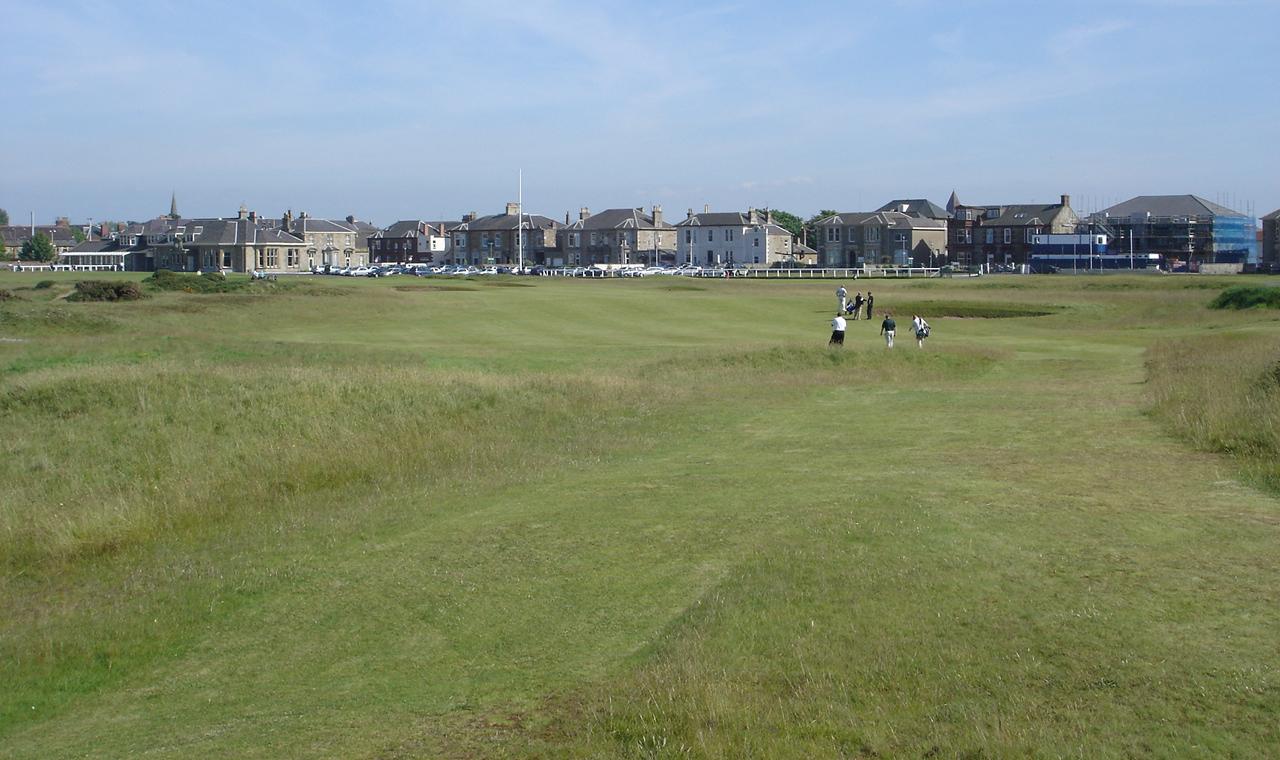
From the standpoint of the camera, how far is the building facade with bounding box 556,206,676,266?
169 metres

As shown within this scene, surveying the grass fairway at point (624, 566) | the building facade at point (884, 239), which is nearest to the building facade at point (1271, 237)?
the building facade at point (884, 239)

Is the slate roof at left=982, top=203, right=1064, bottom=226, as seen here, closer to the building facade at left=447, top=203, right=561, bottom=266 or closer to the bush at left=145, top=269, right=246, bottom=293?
the building facade at left=447, top=203, right=561, bottom=266

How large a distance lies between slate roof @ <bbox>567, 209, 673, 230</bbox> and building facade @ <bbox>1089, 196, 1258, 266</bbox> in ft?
188

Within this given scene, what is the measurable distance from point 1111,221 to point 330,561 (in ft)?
458

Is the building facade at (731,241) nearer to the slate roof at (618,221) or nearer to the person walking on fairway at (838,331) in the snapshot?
the slate roof at (618,221)

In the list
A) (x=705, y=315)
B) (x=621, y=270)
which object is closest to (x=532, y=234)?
(x=621, y=270)

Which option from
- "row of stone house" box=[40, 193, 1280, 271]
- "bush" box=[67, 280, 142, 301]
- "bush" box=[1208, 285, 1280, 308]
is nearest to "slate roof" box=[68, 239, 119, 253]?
"row of stone house" box=[40, 193, 1280, 271]

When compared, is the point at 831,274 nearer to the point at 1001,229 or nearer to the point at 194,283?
the point at 1001,229

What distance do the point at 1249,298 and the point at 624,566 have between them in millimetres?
54729

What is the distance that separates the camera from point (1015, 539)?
1484cm

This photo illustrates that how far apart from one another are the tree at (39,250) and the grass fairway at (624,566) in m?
161

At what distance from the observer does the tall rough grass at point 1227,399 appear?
20312 millimetres

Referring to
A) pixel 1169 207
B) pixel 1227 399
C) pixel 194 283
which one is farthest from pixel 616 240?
pixel 1227 399

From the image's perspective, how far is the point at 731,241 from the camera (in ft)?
529
